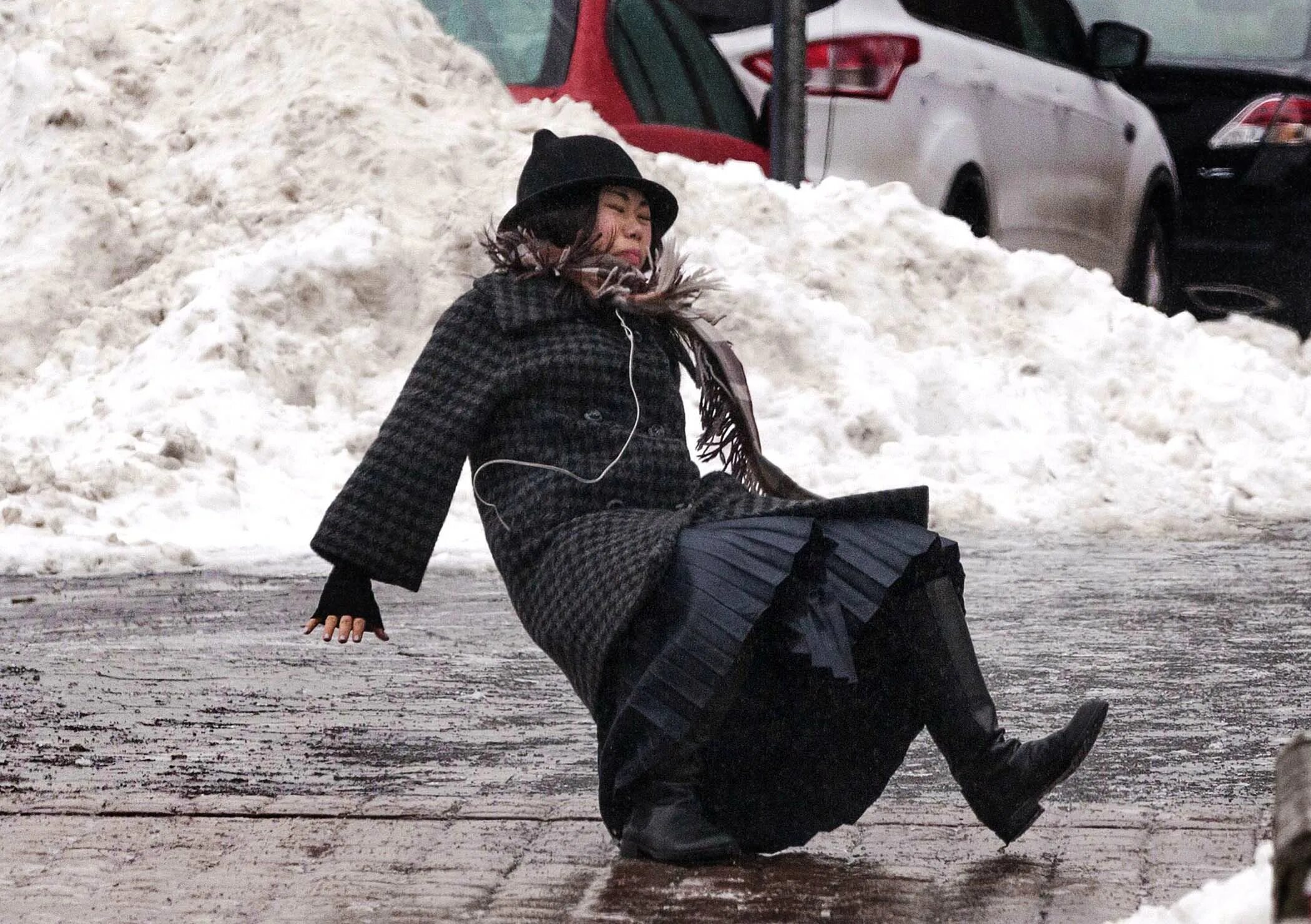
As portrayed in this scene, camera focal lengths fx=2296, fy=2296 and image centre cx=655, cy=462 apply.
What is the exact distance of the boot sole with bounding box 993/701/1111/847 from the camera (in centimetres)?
374

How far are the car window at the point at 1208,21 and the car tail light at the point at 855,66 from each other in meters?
2.58

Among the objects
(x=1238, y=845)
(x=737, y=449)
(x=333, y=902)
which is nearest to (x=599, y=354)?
(x=737, y=449)

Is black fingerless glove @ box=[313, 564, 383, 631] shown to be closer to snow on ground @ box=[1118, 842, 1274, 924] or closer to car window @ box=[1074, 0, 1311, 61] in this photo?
snow on ground @ box=[1118, 842, 1274, 924]

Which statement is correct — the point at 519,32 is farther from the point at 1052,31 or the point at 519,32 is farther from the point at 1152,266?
the point at 1152,266

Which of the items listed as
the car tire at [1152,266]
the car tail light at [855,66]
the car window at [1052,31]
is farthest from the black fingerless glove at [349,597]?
the car tire at [1152,266]

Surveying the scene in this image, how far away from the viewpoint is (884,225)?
37.4 ft

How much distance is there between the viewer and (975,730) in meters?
3.71

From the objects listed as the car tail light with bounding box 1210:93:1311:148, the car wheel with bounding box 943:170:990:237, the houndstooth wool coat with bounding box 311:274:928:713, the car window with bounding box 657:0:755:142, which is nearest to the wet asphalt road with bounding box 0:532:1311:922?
the houndstooth wool coat with bounding box 311:274:928:713

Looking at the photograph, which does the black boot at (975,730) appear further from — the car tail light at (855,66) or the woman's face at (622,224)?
the car tail light at (855,66)

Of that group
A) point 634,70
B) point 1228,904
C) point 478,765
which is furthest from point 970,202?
point 1228,904

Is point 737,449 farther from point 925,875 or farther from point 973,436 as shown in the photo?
point 973,436

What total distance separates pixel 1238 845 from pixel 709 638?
38.0 inches

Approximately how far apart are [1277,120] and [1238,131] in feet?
0.99

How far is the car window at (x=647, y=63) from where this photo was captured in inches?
407
